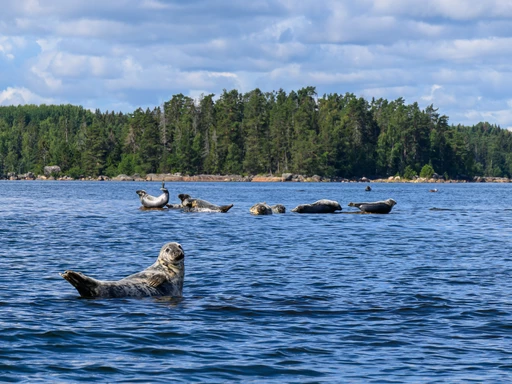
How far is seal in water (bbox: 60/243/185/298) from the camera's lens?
17.2 metres

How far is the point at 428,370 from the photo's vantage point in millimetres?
12047

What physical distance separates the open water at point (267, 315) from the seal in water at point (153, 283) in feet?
0.99

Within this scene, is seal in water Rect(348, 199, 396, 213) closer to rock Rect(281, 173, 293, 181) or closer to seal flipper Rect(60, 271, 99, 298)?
seal flipper Rect(60, 271, 99, 298)

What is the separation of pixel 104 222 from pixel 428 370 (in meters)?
32.3

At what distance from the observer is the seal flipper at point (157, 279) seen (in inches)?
693

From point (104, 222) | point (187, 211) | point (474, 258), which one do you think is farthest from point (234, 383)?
point (187, 211)

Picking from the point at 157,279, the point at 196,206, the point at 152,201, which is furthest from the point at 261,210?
the point at 157,279

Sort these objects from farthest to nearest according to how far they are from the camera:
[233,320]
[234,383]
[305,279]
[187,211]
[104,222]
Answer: [187,211] → [104,222] → [305,279] → [233,320] → [234,383]

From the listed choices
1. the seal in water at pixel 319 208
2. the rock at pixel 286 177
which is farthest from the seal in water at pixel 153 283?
the rock at pixel 286 177

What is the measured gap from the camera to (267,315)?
1608 cm

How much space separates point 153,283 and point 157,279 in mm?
126

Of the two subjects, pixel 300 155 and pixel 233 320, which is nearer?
pixel 233 320

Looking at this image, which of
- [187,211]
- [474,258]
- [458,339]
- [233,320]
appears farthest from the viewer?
[187,211]

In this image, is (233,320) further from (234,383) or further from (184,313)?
(234,383)
